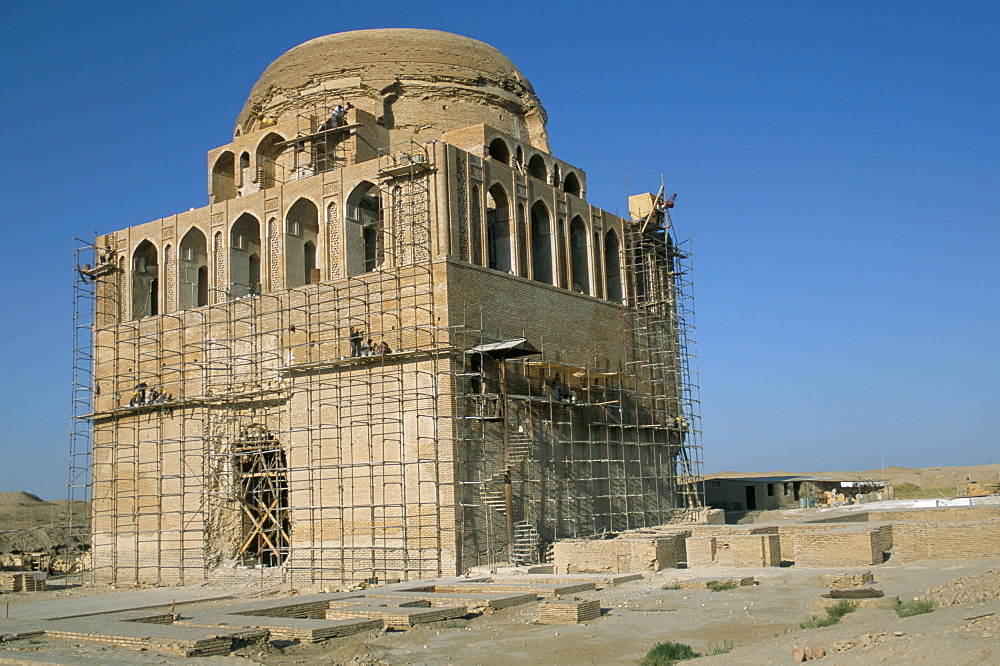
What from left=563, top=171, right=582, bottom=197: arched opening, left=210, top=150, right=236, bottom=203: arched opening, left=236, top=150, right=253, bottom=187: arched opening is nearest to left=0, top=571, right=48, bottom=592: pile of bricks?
left=210, top=150, right=236, bottom=203: arched opening

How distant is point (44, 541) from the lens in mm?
35844

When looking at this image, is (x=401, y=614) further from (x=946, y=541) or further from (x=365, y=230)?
(x=365, y=230)

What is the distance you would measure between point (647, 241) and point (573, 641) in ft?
57.7

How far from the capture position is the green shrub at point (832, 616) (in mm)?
11352

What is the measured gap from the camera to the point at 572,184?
27000 mm

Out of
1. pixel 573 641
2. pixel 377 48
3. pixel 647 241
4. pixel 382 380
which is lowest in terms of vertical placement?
pixel 573 641

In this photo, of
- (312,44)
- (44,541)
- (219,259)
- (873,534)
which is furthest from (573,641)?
(44,541)

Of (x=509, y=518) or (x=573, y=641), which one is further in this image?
(x=509, y=518)

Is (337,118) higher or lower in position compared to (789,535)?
higher

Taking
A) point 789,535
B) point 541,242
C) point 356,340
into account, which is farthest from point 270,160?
point 789,535

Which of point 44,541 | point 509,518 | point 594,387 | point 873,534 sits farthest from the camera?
point 44,541

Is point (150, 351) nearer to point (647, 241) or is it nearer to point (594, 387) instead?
point (594, 387)

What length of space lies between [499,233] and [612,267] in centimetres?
472

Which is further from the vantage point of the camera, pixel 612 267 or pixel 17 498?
pixel 17 498
